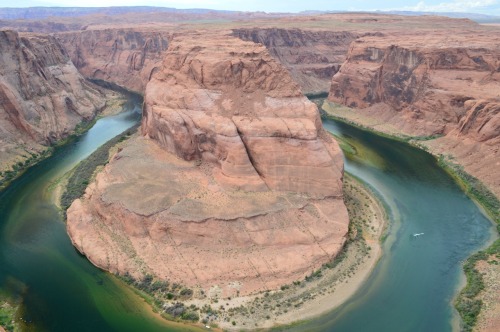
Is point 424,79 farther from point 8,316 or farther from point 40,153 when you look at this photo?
point 8,316

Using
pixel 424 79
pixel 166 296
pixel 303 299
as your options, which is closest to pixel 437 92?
pixel 424 79

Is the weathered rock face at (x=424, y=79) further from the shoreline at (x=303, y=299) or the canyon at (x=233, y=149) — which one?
the shoreline at (x=303, y=299)

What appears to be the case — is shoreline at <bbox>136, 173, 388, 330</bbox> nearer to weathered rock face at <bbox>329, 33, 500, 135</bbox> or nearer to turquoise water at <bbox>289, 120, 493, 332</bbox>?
turquoise water at <bbox>289, 120, 493, 332</bbox>

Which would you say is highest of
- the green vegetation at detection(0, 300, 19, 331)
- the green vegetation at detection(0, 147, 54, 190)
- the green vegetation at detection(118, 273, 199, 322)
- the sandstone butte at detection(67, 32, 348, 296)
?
the sandstone butte at detection(67, 32, 348, 296)

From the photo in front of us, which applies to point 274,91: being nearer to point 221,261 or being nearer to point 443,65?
point 221,261

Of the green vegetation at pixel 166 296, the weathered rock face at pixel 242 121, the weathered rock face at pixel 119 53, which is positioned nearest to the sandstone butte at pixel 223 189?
the weathered rock face at pixel 242 121

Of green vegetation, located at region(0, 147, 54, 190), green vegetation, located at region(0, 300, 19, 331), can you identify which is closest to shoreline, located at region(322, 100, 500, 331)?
green vegetation, located at region(0, 300, 19, 331)
